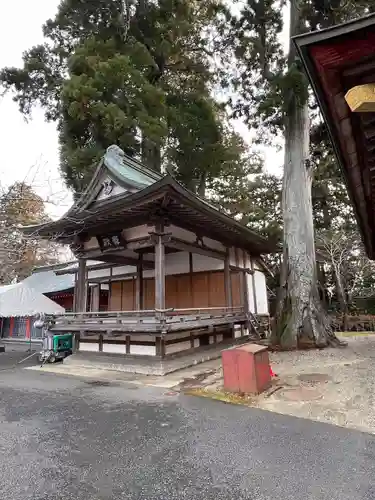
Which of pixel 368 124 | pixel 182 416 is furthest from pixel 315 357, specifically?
pixel 368 124

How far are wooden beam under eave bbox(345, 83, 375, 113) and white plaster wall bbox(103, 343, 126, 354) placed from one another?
8005 millimetres

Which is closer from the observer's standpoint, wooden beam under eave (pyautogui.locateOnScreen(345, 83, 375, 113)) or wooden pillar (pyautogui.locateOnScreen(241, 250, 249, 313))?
wooden beam under eave (pyautogui.locateOnScreen(345, 83, 375, 113))

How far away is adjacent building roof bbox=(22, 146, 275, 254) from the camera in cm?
748

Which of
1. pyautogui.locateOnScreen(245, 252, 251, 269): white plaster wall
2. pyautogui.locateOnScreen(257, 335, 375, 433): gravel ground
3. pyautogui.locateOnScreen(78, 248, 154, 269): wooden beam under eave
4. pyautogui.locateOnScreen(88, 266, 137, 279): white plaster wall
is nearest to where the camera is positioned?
pyautogui.locateOnScreen(257, 335, 375, 433): gravel ground

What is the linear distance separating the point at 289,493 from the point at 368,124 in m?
3.11

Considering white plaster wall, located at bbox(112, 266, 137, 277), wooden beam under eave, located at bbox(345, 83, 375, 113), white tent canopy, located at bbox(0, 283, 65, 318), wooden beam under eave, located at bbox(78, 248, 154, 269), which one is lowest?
white tent canopy, located at bbox(0, 283, 65, 318)

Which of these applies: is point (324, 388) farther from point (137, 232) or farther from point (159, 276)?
point (137, 232)

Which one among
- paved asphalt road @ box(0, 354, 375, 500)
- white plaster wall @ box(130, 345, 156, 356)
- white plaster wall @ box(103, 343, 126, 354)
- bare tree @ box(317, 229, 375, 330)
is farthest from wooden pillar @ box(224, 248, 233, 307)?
bare tree @ box(317, 229, 375, 330)

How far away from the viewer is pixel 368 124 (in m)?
2.69

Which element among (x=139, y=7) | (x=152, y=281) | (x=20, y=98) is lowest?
(x=152, y=281)

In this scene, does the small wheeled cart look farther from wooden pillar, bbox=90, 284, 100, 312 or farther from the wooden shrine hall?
wooden pillar, bbox=90, 284, 100, 312

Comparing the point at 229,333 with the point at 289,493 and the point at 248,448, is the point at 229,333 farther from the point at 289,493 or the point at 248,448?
the point at 289,493

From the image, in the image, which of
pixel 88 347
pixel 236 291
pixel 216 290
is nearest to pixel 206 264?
pixel 216 290

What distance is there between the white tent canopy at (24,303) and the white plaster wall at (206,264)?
6836 millimetres
